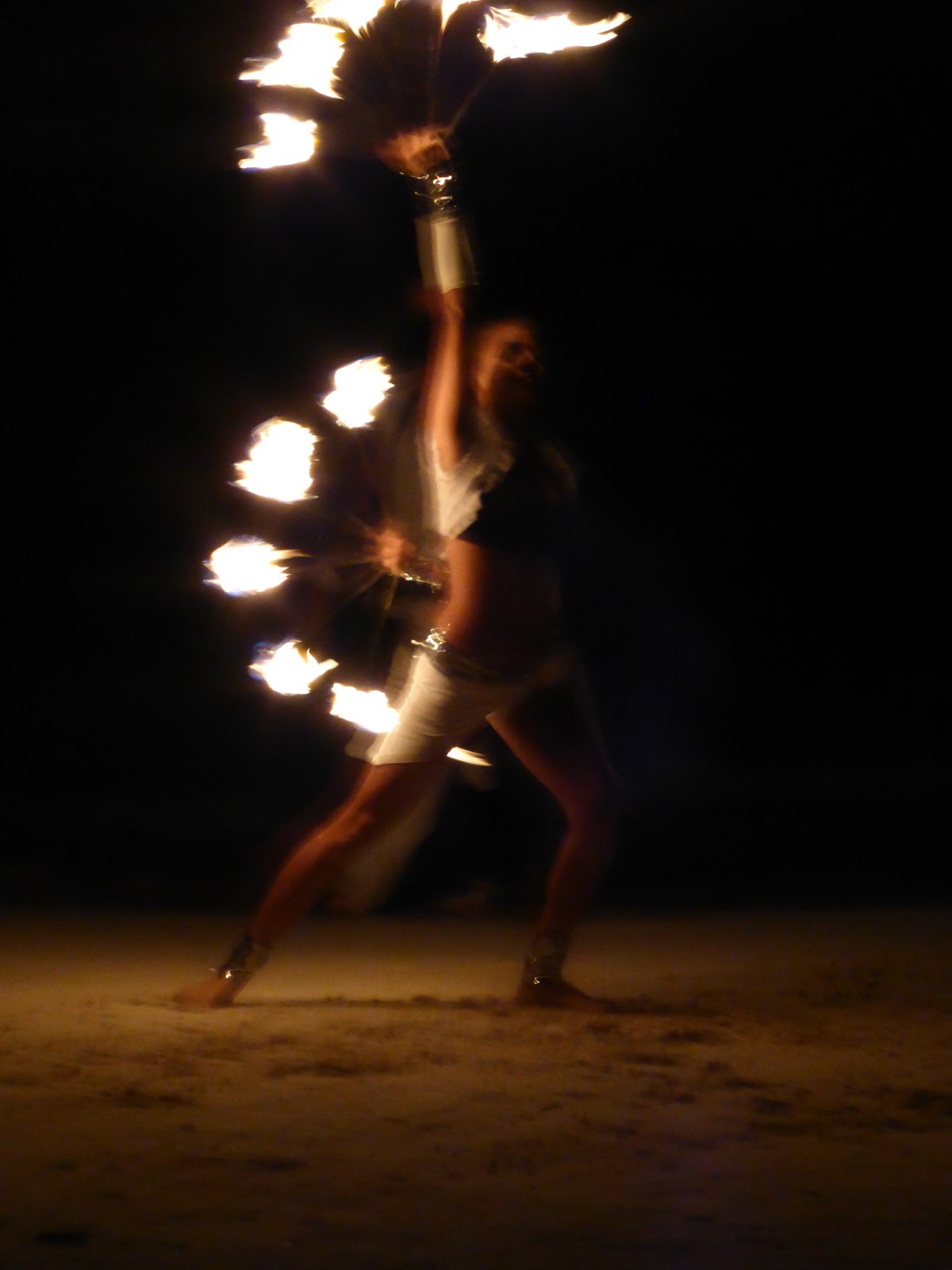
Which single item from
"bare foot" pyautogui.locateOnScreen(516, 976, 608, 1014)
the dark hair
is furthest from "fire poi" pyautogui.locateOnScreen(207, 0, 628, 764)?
"bare foot" pyautogui.locateOnScreen(516, 976, 608, 1014)

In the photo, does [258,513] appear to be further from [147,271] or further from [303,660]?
[147,271]

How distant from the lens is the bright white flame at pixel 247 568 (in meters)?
5.94

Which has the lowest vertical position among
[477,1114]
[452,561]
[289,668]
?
[477,1114]

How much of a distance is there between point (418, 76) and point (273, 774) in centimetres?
894

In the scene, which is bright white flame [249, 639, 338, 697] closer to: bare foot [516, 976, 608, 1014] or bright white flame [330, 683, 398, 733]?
bright white flame [330, 683, 398, 733]

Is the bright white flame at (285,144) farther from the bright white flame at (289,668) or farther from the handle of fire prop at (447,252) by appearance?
the bright white flame at (289,668)

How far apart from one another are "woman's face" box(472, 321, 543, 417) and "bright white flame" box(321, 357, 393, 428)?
493mm

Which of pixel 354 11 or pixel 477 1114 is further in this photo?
pixel 354 11

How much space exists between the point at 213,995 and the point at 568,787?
4.18 feet

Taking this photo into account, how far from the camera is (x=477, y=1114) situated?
14.6ft

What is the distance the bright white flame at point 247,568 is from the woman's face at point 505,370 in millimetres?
823

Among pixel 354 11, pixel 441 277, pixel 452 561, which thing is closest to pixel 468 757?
pixel 452 561

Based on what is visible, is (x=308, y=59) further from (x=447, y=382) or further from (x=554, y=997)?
(x=554, y=997)

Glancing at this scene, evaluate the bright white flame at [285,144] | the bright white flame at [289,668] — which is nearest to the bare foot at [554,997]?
the bright white flame at [289,668]
